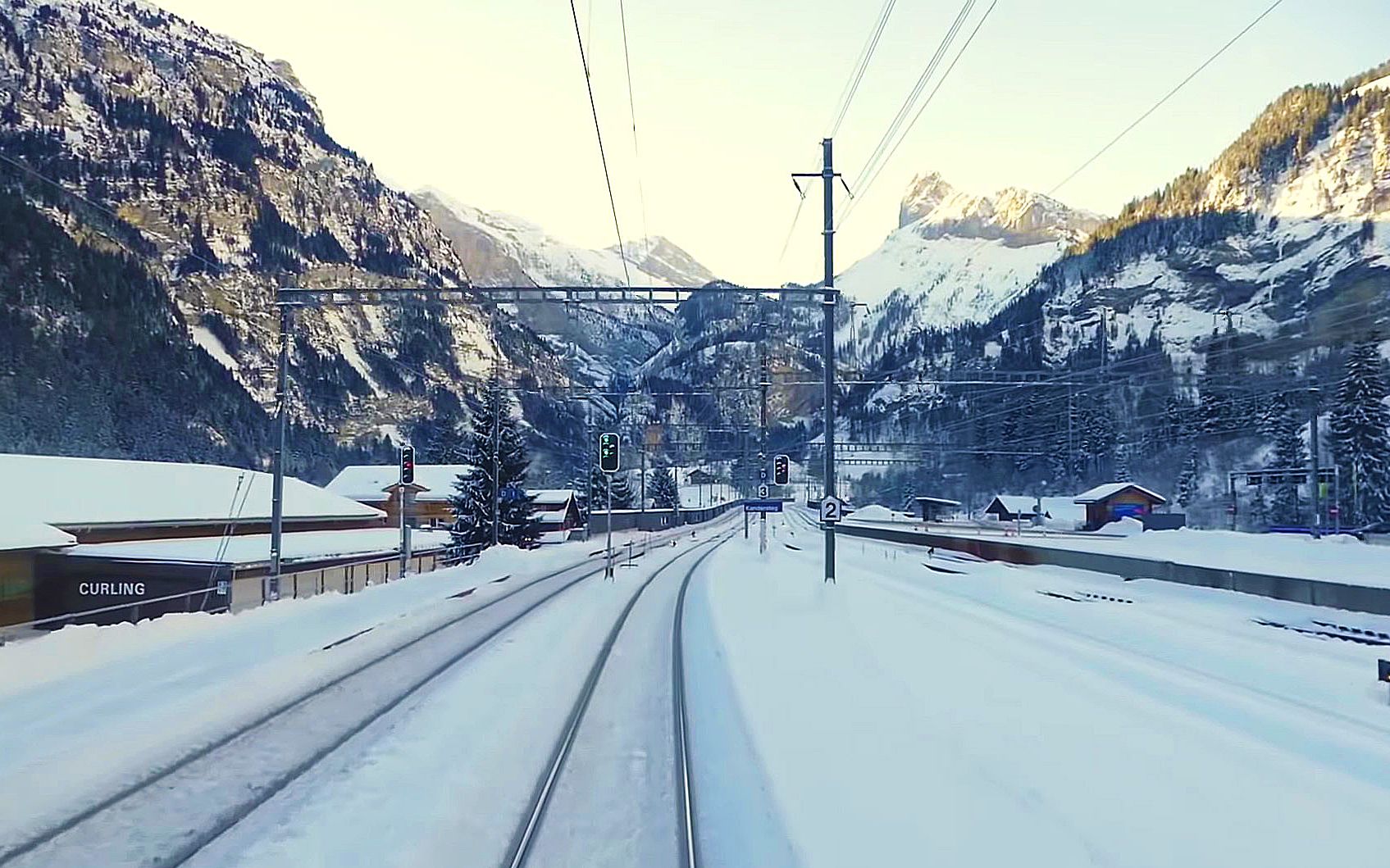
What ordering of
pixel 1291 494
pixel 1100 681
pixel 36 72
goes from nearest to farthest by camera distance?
pixel 1100 681, pixel 1291 494, pixel 36 72

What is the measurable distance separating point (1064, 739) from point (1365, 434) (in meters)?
67.1

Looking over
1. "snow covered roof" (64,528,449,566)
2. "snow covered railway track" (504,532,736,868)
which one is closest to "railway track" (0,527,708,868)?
"snow covered railway track" (504,532,736,868)

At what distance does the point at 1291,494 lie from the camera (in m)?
75.2

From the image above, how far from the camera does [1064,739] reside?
34.5 ft

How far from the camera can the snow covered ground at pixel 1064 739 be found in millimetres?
7453

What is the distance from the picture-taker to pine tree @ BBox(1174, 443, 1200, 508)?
90.4 meters

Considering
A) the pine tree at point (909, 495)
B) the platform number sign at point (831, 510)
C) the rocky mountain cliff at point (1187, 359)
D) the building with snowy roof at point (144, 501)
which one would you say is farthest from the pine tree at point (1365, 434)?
the building with snowy roof at point (144, 501)

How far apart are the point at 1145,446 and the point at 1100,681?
9114 cm

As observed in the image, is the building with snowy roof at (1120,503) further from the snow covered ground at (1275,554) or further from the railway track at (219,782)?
the railway track at (219,782)

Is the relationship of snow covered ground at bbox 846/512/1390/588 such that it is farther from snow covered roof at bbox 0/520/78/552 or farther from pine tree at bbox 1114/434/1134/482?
pine tree at bbox 1114/434/1134/482

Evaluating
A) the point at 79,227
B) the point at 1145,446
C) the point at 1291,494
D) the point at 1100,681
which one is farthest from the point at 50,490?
the point at 79,227

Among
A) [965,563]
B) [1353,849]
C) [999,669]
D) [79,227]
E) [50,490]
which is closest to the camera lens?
[1353,849]

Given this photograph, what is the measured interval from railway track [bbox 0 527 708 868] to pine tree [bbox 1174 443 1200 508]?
291 ft

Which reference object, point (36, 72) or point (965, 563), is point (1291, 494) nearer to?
point (965, 563)
